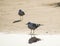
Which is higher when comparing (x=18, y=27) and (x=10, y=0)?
(x=10, y=0)

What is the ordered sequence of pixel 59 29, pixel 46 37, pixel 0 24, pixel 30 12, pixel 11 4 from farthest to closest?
pixel 11 4
pixel 30 12
pixel 0 24
pixel 59 29
pixel 46 37

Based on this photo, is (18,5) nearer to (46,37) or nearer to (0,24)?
(0,24)

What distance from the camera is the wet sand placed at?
11.7ft

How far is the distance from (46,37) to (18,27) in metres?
0.79

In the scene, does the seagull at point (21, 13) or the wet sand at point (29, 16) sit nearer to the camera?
the wet sand at point (29, 16)

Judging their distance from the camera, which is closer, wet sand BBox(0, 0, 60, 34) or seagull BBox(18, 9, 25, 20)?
wet sand BBox(0, 0, 60, 34)

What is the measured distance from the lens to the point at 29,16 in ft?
13.4

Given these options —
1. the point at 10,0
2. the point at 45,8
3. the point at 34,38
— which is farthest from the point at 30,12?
the point at 34,38

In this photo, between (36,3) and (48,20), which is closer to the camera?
(48,20)

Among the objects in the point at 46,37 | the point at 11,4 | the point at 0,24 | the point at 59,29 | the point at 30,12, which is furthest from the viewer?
the point at 11,4

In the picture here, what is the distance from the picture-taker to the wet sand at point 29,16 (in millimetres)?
3570

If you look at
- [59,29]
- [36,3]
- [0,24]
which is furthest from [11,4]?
[59,29]

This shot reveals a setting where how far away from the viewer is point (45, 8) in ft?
14.1

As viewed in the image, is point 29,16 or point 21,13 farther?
point 29,16
